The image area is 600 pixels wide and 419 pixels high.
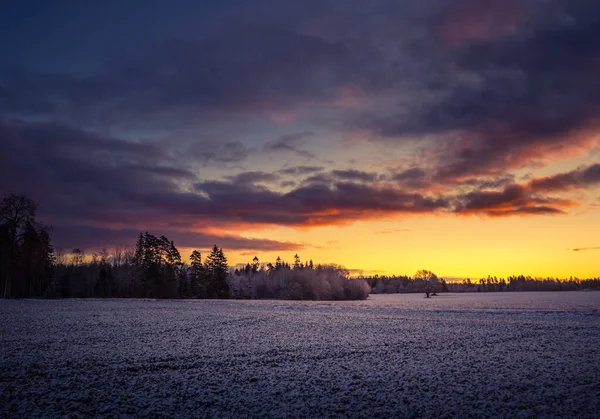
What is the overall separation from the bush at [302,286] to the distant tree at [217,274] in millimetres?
22513

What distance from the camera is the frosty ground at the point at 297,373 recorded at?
11.0 metres

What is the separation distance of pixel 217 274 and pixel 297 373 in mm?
88707

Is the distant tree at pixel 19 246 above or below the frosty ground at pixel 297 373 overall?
above

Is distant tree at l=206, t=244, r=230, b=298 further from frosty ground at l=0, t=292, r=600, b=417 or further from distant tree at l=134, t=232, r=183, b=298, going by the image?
frosty ground at l=0, t=292, r=600, b=417

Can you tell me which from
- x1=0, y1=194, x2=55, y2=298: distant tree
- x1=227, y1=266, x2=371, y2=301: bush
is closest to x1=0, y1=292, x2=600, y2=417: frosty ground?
x1=0, y1=194, x2=55, y2=298: distant tree

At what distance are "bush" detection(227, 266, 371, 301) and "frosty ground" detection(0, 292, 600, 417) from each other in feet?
306

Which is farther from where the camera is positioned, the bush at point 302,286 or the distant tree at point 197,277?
the bush at point 302,286

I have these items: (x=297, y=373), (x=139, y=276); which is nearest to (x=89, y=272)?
(x=139, y=276)

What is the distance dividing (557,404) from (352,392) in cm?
568

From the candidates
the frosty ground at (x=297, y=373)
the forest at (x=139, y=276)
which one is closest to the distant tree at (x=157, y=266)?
the forest at (x=139, y=276)

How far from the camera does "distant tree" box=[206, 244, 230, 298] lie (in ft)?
326

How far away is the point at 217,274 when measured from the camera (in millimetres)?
100625

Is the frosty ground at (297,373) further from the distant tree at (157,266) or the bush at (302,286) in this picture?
the bush at (302,286)

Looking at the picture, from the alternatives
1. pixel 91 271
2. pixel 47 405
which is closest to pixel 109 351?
pixel 47 405
